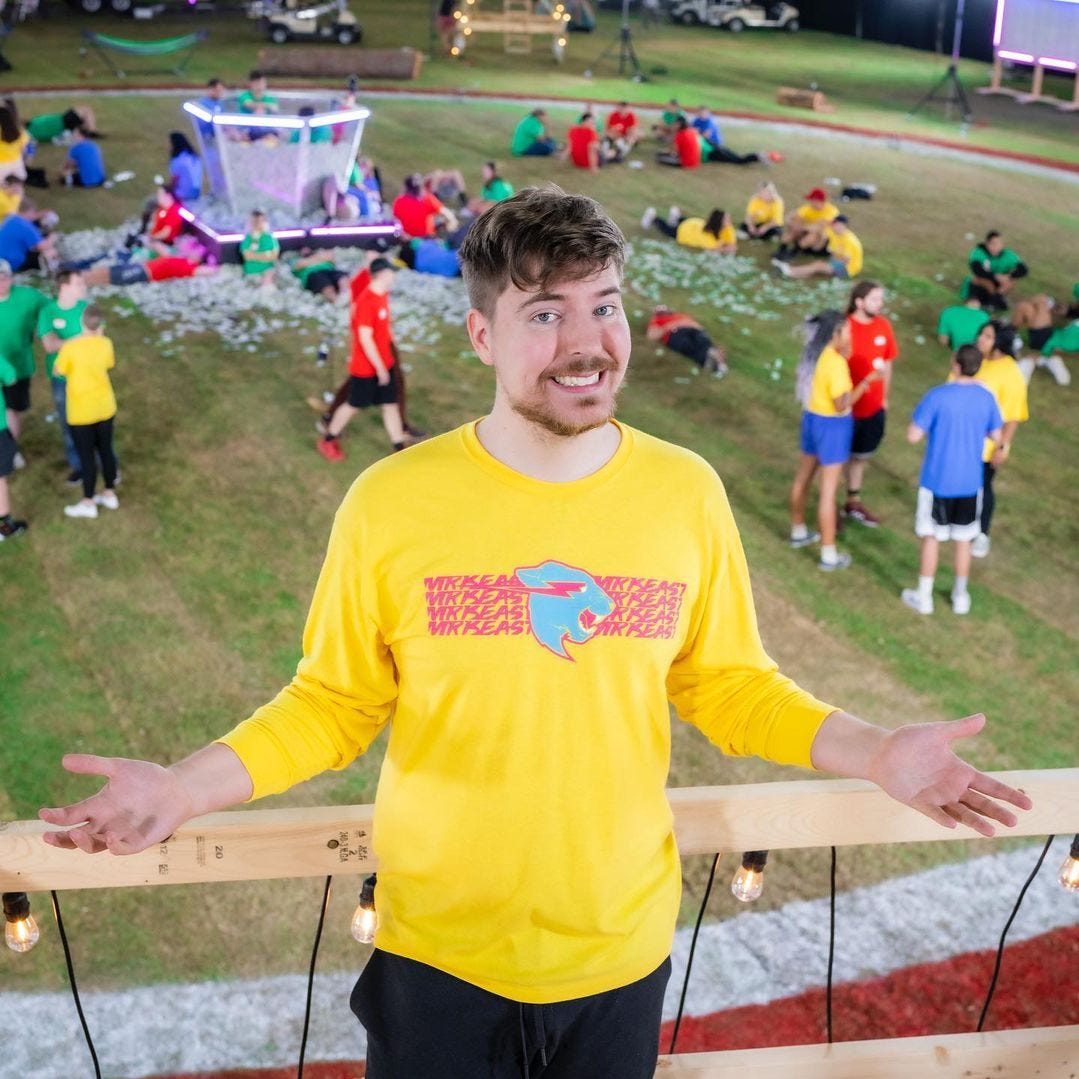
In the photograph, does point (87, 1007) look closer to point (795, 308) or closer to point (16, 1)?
point (795, 308)

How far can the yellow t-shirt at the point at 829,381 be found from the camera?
28.5 feet

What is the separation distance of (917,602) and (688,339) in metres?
4.93

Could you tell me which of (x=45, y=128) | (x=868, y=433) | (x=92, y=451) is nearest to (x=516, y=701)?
(x=868, y=433)

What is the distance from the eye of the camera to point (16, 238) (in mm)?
13789

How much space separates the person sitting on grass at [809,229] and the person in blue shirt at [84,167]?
9251 mm

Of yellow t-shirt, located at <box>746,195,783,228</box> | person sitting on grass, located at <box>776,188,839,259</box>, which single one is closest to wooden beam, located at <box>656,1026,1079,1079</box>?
person sitting on grass, located at <box>776,188,839,259</box>

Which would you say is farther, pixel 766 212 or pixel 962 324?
pixel 766 212

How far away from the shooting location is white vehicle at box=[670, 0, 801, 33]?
41.2 m

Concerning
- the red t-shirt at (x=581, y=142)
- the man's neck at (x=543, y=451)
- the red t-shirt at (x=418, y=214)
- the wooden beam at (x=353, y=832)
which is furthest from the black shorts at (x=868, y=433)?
the red t-shirt at (x=581, y=142)

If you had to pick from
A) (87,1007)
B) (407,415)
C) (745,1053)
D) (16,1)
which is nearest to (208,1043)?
(87,1007)

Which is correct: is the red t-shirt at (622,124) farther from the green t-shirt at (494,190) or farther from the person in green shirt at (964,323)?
the person in green shirt at (964,323)

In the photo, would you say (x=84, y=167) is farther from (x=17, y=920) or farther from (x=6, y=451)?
(x=17, y=920)

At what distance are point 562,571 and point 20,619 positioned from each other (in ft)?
21.5

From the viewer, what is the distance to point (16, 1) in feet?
117
